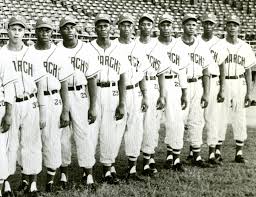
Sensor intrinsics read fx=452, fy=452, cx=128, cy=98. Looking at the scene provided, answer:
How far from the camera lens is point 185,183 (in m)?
5.34

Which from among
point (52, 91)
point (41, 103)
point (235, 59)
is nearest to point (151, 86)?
point (235, 59)

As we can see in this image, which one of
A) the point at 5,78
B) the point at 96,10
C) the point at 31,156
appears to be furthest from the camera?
the point at 96,10

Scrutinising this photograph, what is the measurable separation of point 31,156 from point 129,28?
77.5 inches

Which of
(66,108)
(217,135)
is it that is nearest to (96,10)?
(217,135)

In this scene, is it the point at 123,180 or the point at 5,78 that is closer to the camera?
the point at 5,78

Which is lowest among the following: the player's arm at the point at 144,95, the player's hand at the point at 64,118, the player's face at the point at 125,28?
the player's hand at the point at 64,118

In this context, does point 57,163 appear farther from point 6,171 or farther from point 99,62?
point 99,62

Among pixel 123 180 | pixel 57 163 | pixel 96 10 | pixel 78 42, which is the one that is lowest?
pixel 123 180

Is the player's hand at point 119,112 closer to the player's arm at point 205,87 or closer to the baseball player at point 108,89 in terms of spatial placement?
the baseball player at point 108,89

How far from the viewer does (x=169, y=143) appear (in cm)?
613

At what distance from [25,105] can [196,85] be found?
2.79m

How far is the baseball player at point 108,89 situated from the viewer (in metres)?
5.27

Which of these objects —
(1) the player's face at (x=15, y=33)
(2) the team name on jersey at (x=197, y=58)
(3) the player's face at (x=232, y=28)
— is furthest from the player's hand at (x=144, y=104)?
(1) the player's face at (x=15, y=33)

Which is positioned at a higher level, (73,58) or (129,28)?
(129,28)
